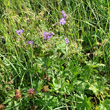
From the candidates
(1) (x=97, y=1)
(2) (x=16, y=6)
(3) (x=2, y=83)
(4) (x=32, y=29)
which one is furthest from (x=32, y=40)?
(1) (x=97, y=1)

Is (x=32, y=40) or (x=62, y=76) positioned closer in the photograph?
(x=62, y=76)

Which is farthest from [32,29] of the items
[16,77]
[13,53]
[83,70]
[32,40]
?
[83,70]

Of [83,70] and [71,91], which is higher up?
[83,70]

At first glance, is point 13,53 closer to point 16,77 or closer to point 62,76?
point 16,77

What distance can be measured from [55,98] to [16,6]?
1523 millimetres

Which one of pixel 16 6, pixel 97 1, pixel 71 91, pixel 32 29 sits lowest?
pixel 71 91

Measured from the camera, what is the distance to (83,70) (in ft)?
5.78

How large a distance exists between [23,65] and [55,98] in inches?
22.0

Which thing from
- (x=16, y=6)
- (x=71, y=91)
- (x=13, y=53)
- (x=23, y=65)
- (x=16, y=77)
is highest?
(x=16, y=6)

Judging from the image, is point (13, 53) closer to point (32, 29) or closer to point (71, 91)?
point (32, 29)

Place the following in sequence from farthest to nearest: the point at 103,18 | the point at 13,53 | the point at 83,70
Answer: the point at 103,18 → the point at 13,53 → the point at 83,70

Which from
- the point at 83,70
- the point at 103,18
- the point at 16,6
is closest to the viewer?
the point at 83,70

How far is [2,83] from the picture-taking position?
171cm

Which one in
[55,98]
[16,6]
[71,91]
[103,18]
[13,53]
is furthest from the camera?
[16,6]
